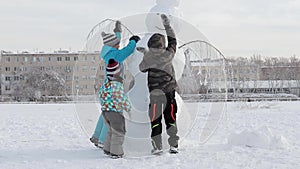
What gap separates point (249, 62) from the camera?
66438 mm

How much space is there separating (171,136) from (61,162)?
147cm

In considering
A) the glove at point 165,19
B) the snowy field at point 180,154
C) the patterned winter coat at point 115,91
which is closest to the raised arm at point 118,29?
the patterned winter coat at point 115,91

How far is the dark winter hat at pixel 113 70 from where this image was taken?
554 cm

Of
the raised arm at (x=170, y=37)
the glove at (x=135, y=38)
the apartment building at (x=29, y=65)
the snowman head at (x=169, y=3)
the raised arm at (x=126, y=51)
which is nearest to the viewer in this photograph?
the raised arm at (x=126, y=51)

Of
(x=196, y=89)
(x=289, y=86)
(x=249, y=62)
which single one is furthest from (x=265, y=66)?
(x=196, y=89)

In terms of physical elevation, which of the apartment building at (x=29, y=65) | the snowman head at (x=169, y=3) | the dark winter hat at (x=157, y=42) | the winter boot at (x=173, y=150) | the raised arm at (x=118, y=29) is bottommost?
the winter boot at (x=173, y=150)

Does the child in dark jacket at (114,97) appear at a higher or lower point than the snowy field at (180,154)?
higher

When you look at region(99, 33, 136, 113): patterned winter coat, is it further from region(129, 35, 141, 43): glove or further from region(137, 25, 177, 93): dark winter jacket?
region(137, 25, 177, 93): dark winter jacket

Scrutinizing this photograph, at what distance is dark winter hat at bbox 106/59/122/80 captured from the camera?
5543 millimetres

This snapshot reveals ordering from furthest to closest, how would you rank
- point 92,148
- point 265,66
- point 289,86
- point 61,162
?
point 265,66 < point 289,86 < point 92,148 < point 61,162

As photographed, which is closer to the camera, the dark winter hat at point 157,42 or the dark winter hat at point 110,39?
the dark winter hat at point 110,39

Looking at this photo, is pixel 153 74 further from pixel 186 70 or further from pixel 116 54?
pixel 186 70

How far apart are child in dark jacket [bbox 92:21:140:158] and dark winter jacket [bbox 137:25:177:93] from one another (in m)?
0.34

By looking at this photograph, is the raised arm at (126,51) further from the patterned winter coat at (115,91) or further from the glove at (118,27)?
→ the glove at (118,27)
